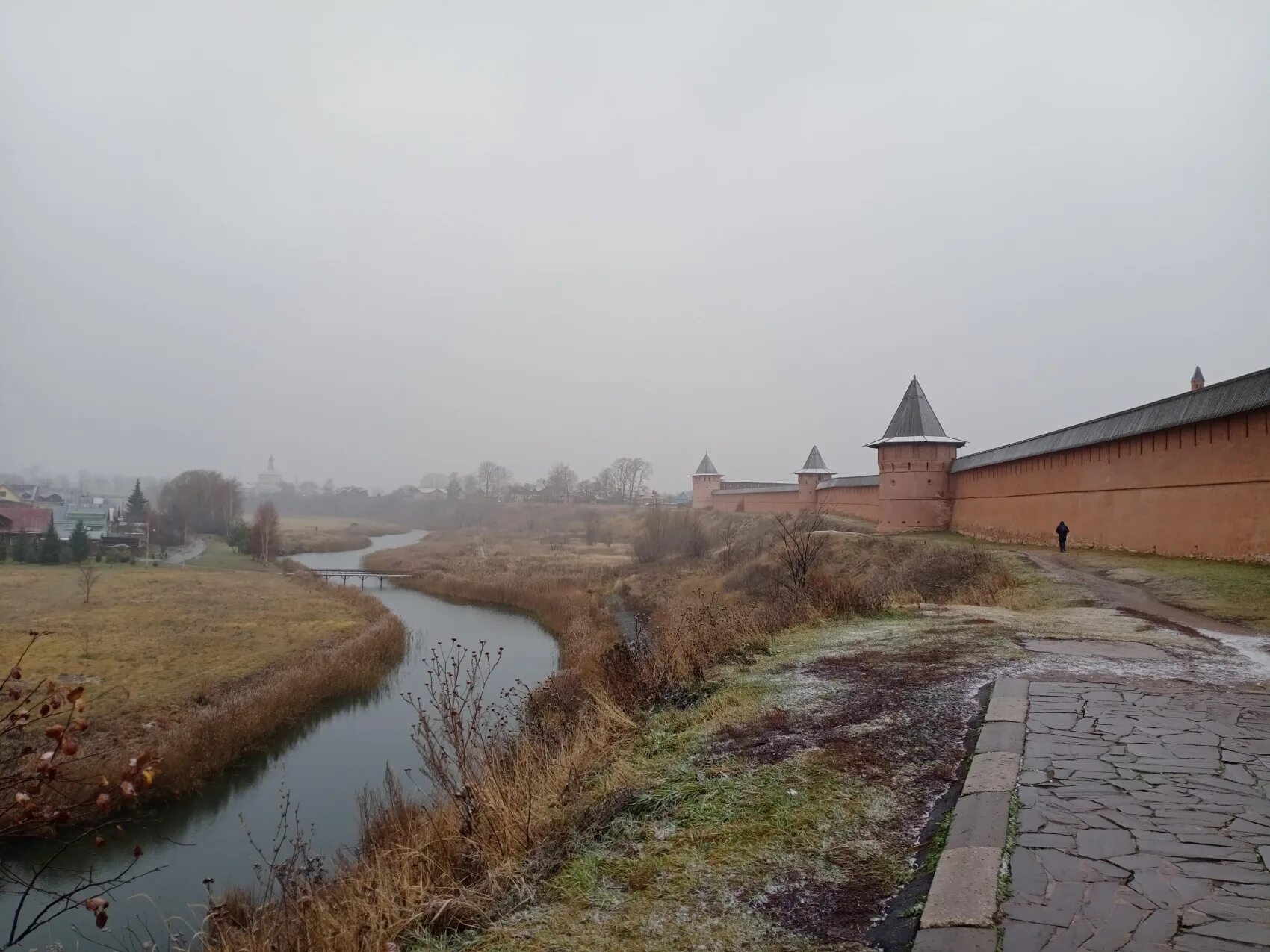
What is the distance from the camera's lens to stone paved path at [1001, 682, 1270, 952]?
2172 millimetres

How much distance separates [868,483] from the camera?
3041 centimetres

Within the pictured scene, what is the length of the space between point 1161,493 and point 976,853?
13431 millimetres

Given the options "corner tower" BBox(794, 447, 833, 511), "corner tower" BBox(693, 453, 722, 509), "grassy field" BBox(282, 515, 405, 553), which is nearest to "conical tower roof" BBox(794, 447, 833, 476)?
"corner tower" BBox(794, 447, 833, 511)

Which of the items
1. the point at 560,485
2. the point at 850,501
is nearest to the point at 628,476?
the point at 560,485

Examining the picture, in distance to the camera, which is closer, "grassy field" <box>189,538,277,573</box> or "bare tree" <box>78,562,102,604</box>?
"bare tree" <box>78,562,102,604</box>

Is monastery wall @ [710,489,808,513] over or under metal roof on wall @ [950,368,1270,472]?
under

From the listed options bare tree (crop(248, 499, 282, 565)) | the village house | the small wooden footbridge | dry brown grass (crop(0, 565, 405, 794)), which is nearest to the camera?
dry brown grass (crop(0, 565, 405, 794))

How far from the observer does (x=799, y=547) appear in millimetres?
13086

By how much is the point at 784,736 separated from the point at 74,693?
11.2 ft

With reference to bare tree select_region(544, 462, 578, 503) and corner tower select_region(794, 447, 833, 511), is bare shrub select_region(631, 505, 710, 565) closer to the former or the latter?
corner tower select_region(794, 447, 833, 511)

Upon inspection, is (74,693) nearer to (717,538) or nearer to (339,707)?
(339,707)

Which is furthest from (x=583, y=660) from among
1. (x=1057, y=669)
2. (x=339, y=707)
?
(x=1057, y=669)

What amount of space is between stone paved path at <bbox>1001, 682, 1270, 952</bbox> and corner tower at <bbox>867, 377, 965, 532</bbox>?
2096 cm

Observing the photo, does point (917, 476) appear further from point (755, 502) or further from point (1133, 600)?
point (755, 502)
